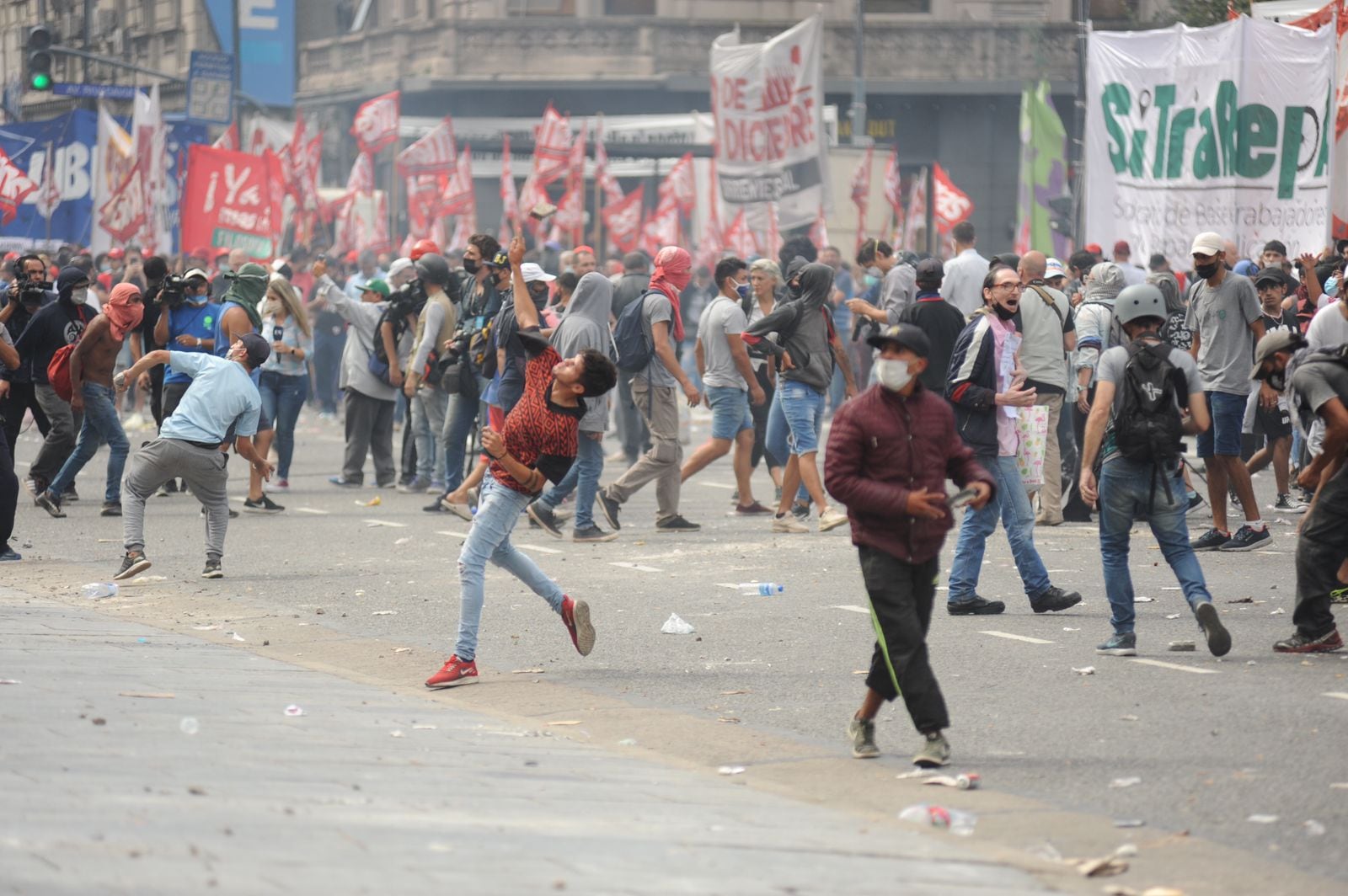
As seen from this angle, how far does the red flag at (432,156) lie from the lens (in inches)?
1257

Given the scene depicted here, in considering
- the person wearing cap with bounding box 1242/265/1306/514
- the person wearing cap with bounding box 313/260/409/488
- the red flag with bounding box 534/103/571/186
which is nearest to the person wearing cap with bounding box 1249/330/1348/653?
the person wearing cap with bounding box 1242/265/1306/514

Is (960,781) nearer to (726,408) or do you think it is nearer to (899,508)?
(899,508)

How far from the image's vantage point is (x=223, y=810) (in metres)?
5.53

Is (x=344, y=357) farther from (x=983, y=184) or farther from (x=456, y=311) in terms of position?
(x=983, y=184)

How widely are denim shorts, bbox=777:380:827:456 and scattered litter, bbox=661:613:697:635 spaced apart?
372cm

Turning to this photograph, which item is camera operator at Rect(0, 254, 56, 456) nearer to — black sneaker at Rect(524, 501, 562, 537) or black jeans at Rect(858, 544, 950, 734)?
black sneaker at Rect(524, 501, 562, 537)

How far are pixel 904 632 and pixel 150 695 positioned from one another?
3029mm

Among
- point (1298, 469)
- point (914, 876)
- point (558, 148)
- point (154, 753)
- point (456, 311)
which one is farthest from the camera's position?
point (558, 148)

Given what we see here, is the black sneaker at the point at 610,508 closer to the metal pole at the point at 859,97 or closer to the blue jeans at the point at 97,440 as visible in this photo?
the blue jeans at the point at 97,440

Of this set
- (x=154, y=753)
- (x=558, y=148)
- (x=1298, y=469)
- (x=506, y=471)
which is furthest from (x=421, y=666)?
(x=558, y=148)

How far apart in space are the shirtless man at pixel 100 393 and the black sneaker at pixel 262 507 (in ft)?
3.29

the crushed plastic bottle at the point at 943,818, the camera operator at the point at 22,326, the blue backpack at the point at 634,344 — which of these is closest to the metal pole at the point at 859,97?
the camera operator at the point at 22,326

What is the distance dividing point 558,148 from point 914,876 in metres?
28.3

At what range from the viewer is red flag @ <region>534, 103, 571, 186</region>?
3234 cm
